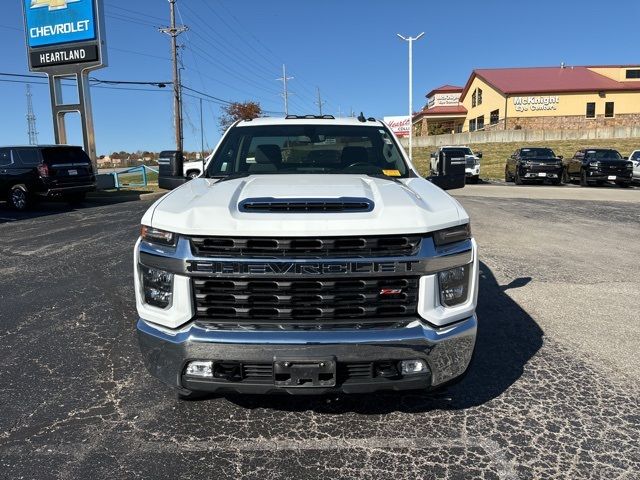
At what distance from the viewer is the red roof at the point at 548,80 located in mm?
48156

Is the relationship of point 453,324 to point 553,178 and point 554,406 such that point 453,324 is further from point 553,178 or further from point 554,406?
point 553,178

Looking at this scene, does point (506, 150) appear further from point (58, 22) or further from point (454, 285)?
point (454, 285)

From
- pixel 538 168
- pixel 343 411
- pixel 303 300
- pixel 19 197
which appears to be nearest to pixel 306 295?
pixel 303 300

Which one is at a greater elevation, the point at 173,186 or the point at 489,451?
the point at 173,186

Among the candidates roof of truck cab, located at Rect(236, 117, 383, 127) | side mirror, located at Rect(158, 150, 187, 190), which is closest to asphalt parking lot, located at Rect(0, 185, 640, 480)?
side mirror, located at Rect(158, 150, 187, 190)

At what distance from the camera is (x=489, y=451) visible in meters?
2.87

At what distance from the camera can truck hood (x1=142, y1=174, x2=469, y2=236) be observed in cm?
267

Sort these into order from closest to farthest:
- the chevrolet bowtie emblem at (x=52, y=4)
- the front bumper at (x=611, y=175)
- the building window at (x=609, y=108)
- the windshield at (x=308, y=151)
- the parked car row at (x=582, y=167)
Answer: the windshield at (x=308, y=151)
the chevrolet bowtie emblem at (x=52, y=4)
the front bumper at (x=611, y=175)
the parked car row at (x=582, y=167)
the building window at (x=609, y=108)

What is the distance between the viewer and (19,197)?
15.1 m

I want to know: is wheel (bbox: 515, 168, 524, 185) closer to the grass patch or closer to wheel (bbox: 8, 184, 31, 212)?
the grass patch

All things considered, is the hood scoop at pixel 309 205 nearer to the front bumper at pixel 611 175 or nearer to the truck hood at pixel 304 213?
the truck hood at pixel 304 213

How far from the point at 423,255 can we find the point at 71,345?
10.6 feet

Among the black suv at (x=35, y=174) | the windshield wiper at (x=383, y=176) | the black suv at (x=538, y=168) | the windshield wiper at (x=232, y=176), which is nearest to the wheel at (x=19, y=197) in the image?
the black suv at (x=35, y=174)

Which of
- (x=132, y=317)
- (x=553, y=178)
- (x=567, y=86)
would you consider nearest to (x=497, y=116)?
(x=567, y=86)
